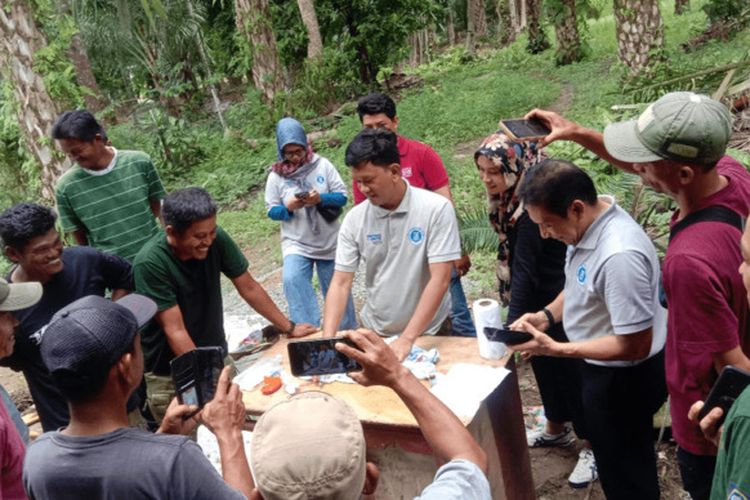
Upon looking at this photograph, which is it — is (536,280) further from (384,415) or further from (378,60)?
(378,60)

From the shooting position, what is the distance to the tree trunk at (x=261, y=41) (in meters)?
11.0

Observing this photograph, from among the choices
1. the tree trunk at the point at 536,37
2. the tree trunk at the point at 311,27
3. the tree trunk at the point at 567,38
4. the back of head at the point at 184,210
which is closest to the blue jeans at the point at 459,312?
the back of head at the point at 184,210

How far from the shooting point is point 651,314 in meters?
2.31

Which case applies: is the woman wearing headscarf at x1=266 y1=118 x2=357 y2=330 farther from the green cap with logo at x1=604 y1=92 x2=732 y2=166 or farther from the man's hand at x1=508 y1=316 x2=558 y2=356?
the green cap with logo at x1=604 y1=92 x2=732 y2=166

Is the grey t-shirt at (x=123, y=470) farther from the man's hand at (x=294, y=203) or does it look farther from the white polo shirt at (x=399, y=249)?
the man's hand at (x=294, y=203)

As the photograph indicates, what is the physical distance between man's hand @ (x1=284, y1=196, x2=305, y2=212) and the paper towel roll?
1.71m

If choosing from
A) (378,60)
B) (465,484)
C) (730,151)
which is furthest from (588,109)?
(465,484)

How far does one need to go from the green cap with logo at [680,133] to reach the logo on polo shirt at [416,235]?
1118 millimetres

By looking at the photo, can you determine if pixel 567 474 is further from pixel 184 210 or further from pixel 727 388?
pixel 184 210

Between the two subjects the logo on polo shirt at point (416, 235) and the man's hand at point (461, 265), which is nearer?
the logo on polo shirt at point (416, 235)

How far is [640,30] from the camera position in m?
8.70

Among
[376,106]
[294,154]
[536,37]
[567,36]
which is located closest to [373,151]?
[376,106]

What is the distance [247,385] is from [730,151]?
3847mm

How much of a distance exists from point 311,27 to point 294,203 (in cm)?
944
